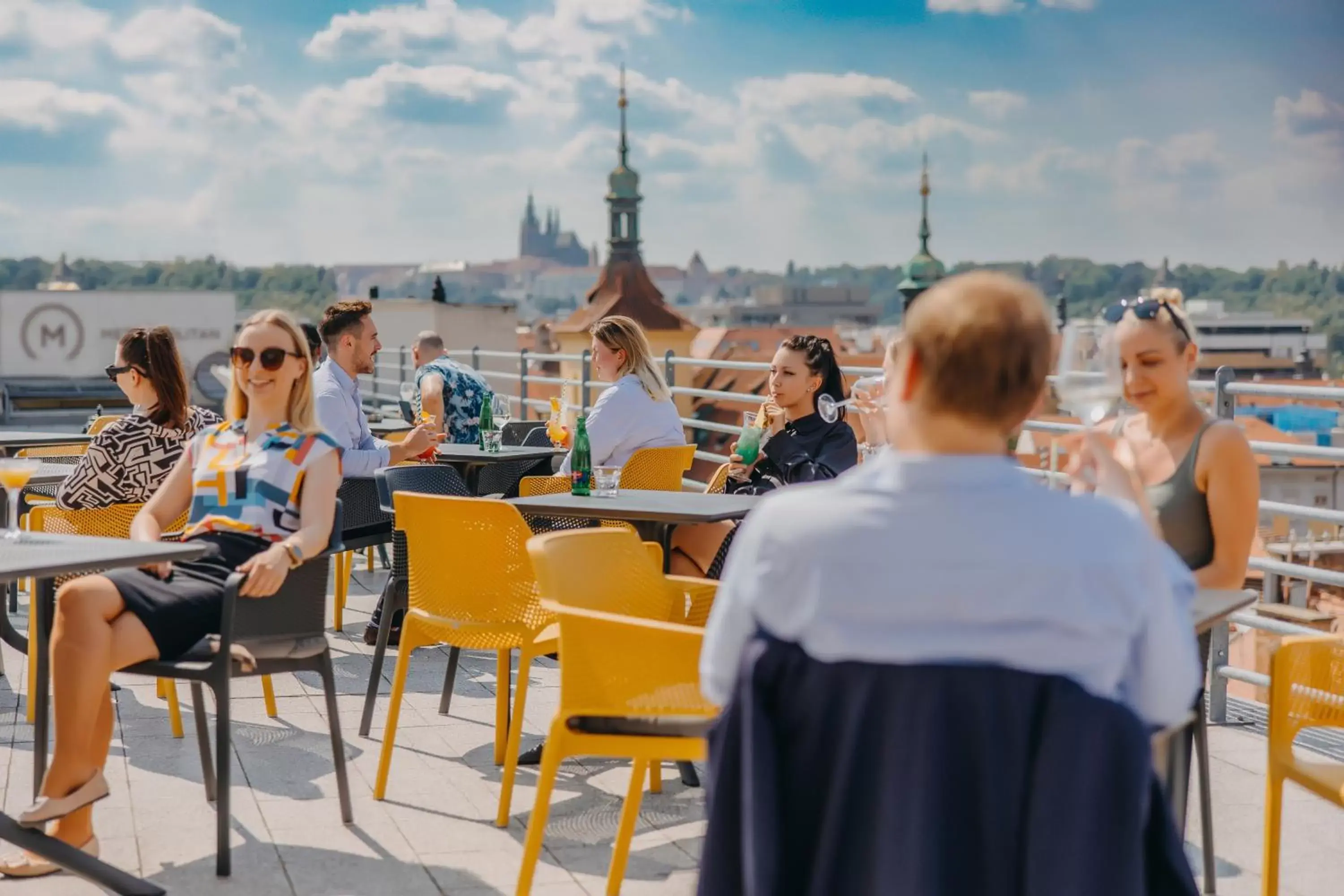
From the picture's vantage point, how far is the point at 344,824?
331 cm

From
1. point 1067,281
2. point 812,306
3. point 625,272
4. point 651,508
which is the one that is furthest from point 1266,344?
point 651,508

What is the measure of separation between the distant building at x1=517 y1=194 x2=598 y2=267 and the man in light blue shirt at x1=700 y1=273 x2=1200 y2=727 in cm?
18630

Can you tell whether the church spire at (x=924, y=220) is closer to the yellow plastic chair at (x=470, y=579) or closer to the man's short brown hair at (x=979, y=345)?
the yellow plastic chair at (x=470, y=579)

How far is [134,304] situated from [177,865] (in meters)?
40.9

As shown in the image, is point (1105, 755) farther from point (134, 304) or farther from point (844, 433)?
point (134, 304)

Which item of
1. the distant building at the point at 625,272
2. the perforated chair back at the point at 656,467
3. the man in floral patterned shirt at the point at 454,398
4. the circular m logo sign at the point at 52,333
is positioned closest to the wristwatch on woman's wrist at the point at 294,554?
the perforated chair back at the point at 656,467

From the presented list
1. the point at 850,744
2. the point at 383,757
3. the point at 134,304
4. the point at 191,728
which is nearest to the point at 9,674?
the point at 191,728

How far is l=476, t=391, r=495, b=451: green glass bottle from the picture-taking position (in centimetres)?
557

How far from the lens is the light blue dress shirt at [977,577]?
147 cm

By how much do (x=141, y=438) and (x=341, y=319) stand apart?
1.41 metres

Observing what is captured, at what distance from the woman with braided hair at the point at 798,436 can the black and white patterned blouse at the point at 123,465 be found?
1506 millimetres

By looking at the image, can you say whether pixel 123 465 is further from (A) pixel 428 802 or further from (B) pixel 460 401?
(B) pixel 460 401

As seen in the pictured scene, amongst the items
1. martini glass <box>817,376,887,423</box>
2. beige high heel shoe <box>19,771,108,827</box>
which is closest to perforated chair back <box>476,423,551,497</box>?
martini glass <box>817,376,887,423</box>

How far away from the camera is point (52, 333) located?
138ft
